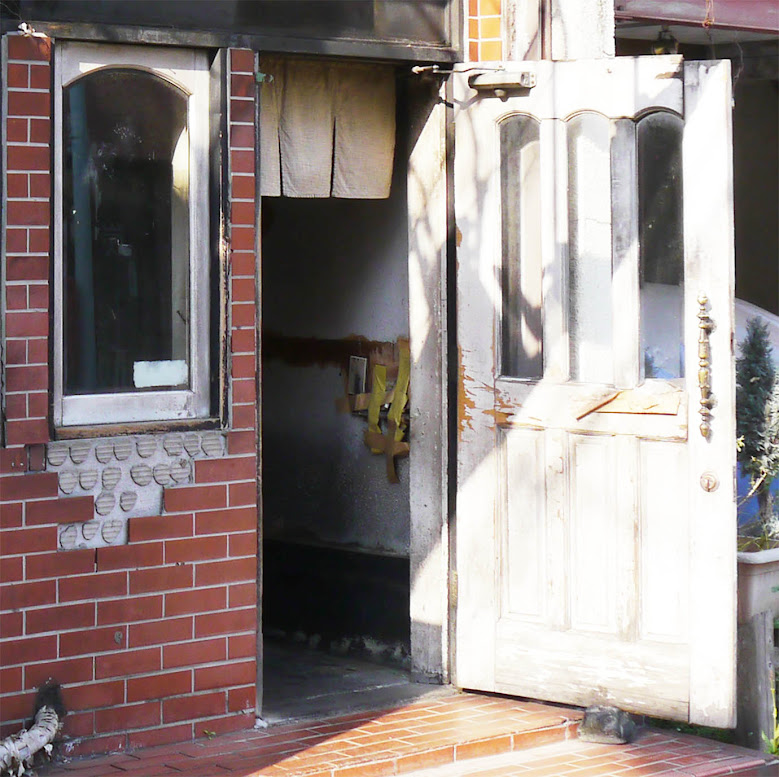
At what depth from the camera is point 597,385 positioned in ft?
18.0

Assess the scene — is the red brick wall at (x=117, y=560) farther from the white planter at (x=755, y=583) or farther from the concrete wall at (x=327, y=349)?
the white planter at (x=755, y=583)

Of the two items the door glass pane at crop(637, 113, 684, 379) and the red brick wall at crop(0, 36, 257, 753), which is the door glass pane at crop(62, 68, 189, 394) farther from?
the door glass pane at crop(637, 113, 684, 379)

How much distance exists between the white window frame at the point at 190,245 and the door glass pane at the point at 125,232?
0.03 meters

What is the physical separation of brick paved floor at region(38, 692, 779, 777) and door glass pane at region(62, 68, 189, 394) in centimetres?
141

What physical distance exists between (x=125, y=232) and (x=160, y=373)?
1.84ft

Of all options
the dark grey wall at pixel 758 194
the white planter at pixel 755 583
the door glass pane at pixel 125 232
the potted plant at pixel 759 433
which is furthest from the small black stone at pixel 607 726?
the dark grey wall at pixel 758 194

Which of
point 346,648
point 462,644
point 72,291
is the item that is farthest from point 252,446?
point 346,648

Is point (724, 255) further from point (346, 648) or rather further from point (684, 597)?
point (346, 648)

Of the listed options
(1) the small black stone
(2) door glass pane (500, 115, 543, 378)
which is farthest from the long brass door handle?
(1) the small black stone

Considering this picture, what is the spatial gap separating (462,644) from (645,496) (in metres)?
1.11

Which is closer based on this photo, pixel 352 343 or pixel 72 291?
pixel 72 291

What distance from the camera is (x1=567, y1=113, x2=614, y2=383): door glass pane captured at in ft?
17.9

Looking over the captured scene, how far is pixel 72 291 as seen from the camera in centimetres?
498

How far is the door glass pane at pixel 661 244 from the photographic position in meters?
5.33
